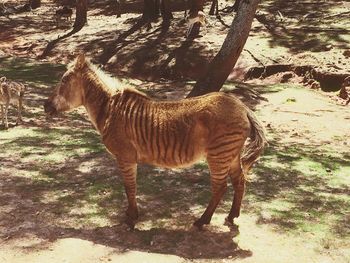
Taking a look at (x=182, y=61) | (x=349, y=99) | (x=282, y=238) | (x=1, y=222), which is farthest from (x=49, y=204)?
(x=182, y=61)

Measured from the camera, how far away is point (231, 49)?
13.0 metres

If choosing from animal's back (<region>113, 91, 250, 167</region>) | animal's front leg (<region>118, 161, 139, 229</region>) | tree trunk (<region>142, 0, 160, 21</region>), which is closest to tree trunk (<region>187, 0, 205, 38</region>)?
tree trunk (<region>142, 0, 160, 21</region>)

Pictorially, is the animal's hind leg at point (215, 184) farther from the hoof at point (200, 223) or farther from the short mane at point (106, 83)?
the short mane at point (106, 83)

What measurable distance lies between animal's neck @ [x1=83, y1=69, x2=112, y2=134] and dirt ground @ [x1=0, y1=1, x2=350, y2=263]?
1.46m

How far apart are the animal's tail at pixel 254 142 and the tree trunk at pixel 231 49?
6.56 meters

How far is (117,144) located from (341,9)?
19890 mm

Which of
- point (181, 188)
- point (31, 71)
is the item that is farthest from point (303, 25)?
point (181, 188)

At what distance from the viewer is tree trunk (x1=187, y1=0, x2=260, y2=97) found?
1259cm

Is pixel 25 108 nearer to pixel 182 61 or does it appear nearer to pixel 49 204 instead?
pixel 49 204

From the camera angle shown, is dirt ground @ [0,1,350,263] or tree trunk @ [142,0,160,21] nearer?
dirt ground @ [0,1,350,263]

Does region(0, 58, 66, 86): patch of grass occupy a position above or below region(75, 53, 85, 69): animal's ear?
below

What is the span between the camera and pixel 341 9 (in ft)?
77.0

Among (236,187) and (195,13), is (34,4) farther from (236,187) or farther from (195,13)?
(236,187)

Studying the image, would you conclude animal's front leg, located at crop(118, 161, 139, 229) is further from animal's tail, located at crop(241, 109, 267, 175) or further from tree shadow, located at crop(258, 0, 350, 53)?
tree shadow, located at crop(258, 0, 350, 53)
